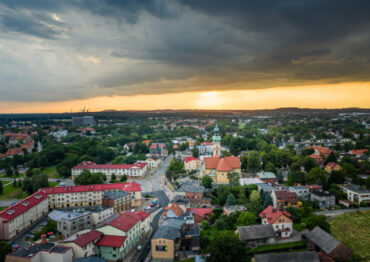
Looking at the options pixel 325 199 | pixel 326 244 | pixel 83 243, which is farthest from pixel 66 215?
pixel 325 199

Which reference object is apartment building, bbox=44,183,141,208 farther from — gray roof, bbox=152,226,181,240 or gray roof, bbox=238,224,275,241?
gray roof, bbox=238,224,275,241

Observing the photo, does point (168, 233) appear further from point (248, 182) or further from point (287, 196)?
point (248, 182)

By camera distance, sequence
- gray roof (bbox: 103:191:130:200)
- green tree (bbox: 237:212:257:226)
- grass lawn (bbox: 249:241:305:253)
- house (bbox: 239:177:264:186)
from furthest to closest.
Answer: house (bbox: 239:177:264:186) < gray roof (bbox: 103:191:130:200) < green tree (bbox: 237:212:257:226) < grass lawn (bbox: 249:241:305:253)

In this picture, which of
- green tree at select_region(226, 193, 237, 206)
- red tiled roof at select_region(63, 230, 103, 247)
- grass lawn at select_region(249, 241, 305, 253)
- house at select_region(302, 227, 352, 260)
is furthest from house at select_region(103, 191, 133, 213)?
house at select_region(302, 227, 352, 260)

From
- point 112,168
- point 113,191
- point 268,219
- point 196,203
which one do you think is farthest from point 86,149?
point 268,219

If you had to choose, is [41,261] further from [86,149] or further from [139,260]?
[86,149]

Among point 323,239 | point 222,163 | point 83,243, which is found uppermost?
point 222,163
